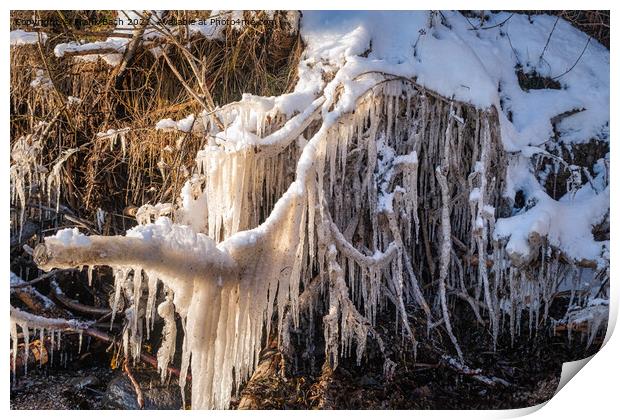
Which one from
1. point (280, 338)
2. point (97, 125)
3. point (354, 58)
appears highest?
point (354, 58)

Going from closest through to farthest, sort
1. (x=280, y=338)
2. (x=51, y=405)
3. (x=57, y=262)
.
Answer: (x=57, y=262) < (x=51, y=405) < (x=280, y=338)

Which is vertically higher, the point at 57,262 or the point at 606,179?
the point at 606,179

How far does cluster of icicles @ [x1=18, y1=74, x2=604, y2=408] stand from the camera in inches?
126

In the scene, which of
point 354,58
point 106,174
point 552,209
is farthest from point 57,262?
point 552,209

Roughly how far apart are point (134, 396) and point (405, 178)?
186 centimetres

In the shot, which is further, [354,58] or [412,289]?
[412,289]

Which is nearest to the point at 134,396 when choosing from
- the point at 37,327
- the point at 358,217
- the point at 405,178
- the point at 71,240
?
the point at 37,327

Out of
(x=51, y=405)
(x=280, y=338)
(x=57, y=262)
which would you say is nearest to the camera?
(x=57, y=262)

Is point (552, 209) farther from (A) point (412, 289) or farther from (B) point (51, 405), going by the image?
(B) point (51, 405)

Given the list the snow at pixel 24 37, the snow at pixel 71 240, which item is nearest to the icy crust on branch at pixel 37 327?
the snow at pixel 71 240

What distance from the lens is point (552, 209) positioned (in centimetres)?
348

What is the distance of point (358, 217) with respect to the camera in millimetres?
3596

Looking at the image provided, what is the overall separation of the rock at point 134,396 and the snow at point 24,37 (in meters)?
1.79

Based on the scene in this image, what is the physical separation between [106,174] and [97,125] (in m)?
0.27
